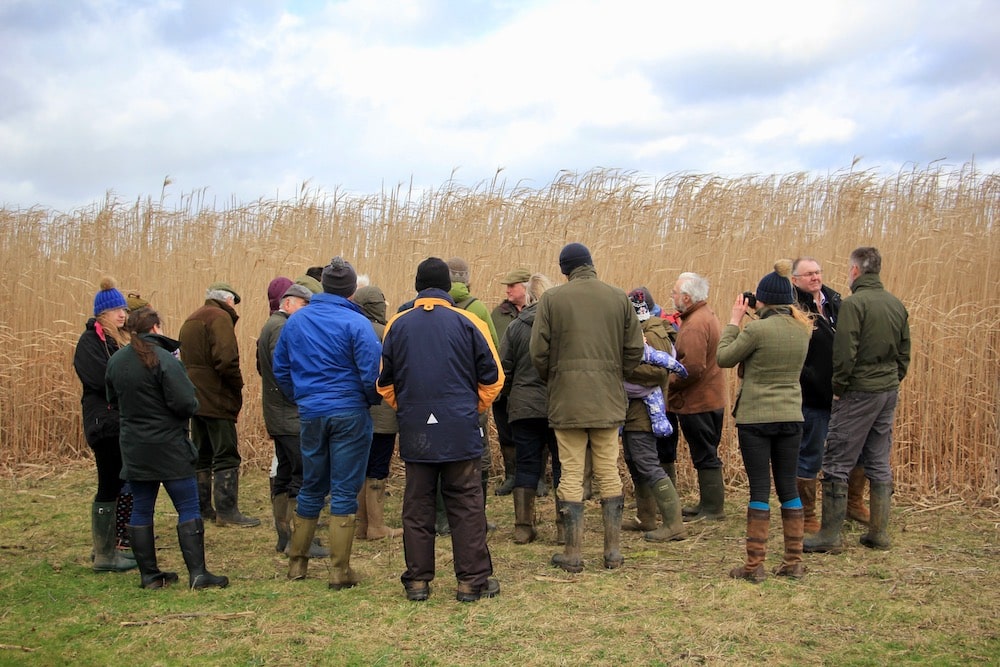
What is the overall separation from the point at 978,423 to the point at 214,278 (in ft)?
24.5

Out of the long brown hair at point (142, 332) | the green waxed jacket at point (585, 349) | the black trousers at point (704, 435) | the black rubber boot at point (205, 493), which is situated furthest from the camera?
the black rubber boot at point (205, 493)

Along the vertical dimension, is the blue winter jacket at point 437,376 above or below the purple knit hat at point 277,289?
below

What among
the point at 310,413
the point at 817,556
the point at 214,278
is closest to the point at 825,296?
the point at 817,556

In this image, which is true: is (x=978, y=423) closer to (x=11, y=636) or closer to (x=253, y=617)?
(x=253, y=617)

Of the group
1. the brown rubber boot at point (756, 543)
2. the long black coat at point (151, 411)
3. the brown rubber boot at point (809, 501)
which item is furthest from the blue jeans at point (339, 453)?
the brown rubber boot at point (809, 501)

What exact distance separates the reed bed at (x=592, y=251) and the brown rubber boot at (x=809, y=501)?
1.37 meters

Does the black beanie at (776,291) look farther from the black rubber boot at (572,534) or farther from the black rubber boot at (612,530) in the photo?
the black rubber boot at (572,534)

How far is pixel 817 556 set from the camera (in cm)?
555

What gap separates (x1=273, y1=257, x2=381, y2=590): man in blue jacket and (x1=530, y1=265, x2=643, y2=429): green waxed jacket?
102 centimetres

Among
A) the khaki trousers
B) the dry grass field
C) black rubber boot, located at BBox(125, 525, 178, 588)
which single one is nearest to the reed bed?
the dry grass field

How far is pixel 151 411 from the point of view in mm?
4824

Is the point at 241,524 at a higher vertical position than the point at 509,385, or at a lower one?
lower

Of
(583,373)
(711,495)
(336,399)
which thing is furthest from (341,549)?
(711,495)

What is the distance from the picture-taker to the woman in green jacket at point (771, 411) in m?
4.86
